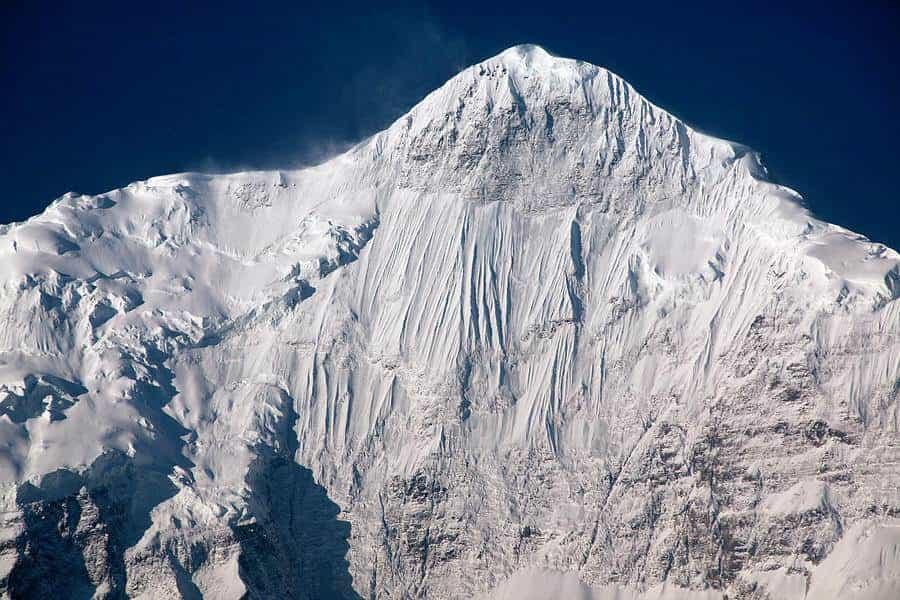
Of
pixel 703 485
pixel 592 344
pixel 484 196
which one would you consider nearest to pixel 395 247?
pixel 484 196

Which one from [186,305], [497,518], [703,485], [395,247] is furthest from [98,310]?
[703,485]

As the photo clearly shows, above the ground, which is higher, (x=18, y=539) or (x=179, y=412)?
(x=179, y=412)

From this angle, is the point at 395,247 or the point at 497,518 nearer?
the point at 497,518

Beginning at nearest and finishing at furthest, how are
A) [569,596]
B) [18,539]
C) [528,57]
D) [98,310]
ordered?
1. [18,539]
2. [569,596]
3. [98,310]
4. [528,57]

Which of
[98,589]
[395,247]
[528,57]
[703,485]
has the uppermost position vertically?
[528,57]

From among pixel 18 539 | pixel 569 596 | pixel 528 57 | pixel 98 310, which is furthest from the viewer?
pixel 528 57

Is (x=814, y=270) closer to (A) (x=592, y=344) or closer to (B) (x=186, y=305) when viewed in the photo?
(A) (x=592, y=344)
